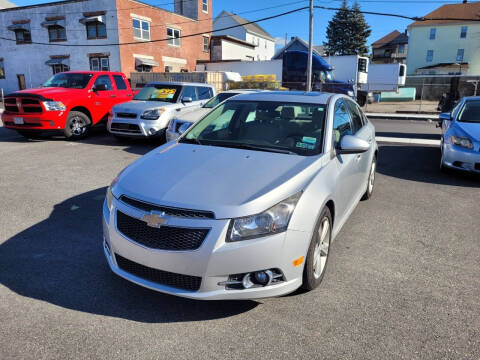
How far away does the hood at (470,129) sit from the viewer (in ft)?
21.5

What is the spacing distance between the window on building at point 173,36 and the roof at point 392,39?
6049 cm

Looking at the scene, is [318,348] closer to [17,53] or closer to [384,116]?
[384,116]

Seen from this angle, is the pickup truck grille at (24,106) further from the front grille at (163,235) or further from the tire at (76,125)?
the front grille at (163,235)

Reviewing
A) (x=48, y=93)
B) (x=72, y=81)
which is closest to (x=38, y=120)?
(x=48, y=93)

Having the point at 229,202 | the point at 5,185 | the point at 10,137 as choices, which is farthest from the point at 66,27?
the point at 229,202

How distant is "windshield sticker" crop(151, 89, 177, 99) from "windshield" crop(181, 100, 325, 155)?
6361 mm

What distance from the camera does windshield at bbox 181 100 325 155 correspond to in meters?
3.60

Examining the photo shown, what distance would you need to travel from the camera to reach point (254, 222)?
2525 mm

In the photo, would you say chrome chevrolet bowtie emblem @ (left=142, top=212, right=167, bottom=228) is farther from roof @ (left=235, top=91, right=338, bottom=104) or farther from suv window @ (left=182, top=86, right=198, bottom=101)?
suv window @ (left=182, top=86, right=198, bottom=101)

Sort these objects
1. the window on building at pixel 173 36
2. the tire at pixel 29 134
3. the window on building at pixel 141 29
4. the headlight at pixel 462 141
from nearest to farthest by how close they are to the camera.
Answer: the headlight at pixel 462 141 → the tire at pixel 29 134 → the window on building at pixel 141 29 → the window on building at pixel 173 36

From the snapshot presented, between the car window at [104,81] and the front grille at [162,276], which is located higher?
the car window at [104,81]

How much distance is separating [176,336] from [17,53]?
127ft

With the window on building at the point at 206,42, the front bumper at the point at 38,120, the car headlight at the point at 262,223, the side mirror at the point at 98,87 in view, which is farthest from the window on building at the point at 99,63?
the car headlight at the point at 262,223

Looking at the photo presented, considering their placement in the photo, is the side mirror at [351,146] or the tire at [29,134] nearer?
the side mirror at [351,146]
